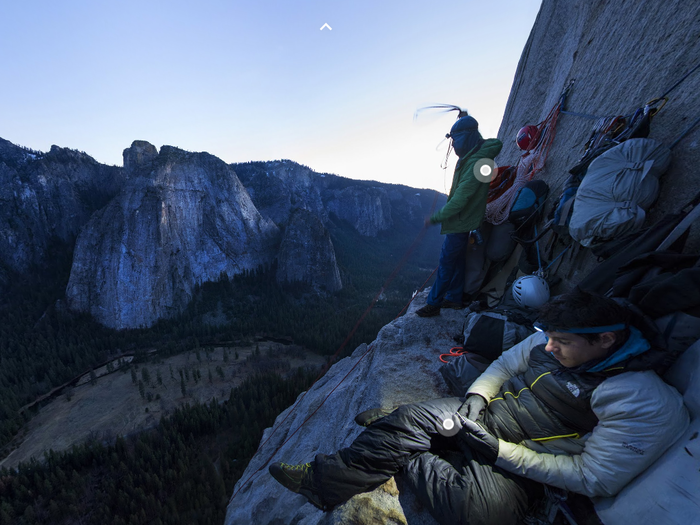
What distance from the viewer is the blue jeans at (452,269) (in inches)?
193

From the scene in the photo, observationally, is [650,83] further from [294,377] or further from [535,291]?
[294,377]

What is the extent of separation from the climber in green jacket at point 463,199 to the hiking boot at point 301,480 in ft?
12.1

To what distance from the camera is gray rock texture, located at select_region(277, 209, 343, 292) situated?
1348 inches

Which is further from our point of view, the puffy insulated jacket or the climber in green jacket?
the climber in green jacket

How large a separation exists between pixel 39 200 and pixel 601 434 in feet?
154

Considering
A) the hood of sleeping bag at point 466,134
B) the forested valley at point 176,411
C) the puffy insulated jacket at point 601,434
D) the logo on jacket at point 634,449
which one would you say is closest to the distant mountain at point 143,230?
the forested valley at point 176,411

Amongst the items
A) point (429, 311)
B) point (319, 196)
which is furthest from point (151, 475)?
point (319, 196)

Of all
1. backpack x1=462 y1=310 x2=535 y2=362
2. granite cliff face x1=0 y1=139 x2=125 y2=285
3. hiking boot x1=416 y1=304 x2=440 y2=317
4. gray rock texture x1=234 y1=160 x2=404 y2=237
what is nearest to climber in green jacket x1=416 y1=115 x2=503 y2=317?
hiking boot x1=416 y1=304 x2=440 y2=317

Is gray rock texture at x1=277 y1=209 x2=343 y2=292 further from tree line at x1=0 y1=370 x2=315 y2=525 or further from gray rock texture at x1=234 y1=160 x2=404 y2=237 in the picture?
→ tree line at x1=0 y1=370 x2=315 y2=525

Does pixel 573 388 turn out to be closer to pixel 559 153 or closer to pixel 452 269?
pixel 452 269

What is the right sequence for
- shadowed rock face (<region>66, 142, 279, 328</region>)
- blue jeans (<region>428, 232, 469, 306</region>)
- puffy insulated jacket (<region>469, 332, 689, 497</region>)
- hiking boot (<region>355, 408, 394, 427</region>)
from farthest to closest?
1. shadowed rock face (<region>66, 142, 279, 328</region>)
2. blue jeans (<region>428, 232, 469, 306</region>)
3. hiking boot (<region>355, 408, 394, 427</region>)
4. puffy insulated jacket (<region>469, 332, 689, 497</region>)

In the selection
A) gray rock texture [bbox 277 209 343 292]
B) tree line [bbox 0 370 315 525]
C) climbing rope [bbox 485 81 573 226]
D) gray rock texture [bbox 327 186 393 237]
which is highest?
gray rock texture [bbox 327 186 393 237]

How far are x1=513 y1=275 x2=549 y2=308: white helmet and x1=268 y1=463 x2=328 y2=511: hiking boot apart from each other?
3326 mm

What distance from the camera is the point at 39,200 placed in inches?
1203
